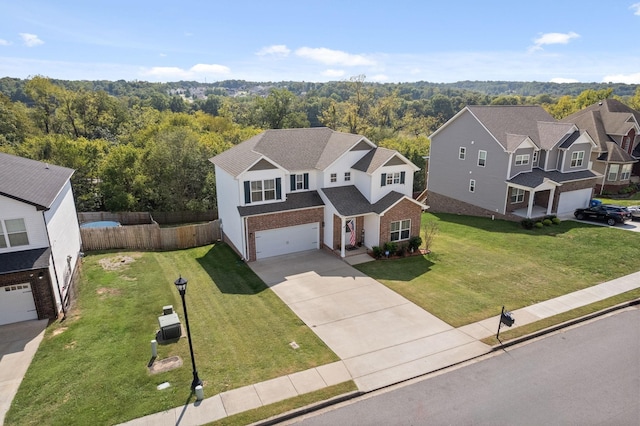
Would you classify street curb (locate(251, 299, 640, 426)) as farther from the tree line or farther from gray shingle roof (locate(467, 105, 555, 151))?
the tree line

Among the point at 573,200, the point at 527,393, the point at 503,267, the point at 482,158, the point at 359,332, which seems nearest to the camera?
the point at 527,393

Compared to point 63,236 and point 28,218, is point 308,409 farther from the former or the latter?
point 63,236

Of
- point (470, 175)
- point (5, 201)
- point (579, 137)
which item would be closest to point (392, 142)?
point (470, 175)

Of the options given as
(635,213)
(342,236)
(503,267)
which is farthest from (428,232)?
(635,213)

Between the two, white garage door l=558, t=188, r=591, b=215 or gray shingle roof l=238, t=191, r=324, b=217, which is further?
white garage door l=558, t=188, r=591, b=215

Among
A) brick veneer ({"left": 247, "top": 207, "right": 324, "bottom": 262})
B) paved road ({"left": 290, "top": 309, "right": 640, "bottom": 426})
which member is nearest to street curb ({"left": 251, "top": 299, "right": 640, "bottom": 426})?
paved road ({"left": 290, "top": 309, "right": 640, "bottom": 426})

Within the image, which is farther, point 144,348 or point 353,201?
point 353,201

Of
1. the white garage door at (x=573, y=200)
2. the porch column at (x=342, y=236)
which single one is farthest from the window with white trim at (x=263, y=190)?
the white garage door at (x=573, y=200)
